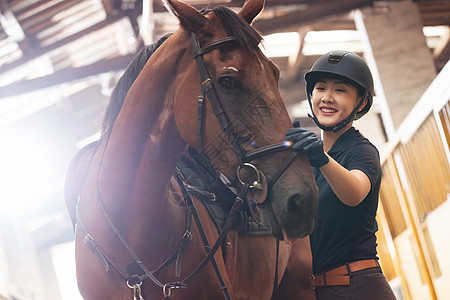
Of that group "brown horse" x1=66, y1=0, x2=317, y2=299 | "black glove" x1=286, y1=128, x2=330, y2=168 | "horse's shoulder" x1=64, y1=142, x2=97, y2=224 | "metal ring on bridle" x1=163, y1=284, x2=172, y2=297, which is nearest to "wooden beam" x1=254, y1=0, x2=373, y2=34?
"horse's shoulder" x1=64, y1=142, x2=97, y2=224

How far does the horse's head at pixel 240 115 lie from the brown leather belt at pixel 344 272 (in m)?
0.49

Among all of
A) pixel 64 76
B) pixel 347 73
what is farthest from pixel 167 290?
pixel 64 76

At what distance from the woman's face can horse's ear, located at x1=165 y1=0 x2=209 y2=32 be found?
63cm

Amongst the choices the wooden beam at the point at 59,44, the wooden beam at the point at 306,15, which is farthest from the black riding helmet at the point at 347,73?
the wooden beam at the point at 59,44

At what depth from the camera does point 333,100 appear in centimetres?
261

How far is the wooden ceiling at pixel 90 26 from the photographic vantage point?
981cm

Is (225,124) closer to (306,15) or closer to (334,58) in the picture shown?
(334,58)

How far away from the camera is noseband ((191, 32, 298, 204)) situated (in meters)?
2.06

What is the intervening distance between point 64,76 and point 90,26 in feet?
5.18

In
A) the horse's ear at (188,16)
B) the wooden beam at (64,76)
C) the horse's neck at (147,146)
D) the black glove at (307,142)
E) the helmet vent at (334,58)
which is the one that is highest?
the wooden beam at (64,76)

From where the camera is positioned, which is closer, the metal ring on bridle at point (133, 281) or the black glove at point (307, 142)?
the black glove at point (307, 142)

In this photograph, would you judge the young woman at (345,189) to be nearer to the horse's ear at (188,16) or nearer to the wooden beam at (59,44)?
the horse's ear at (188,16)

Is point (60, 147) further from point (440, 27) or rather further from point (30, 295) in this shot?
point (440, 27)

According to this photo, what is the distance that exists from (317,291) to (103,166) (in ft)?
3.48
